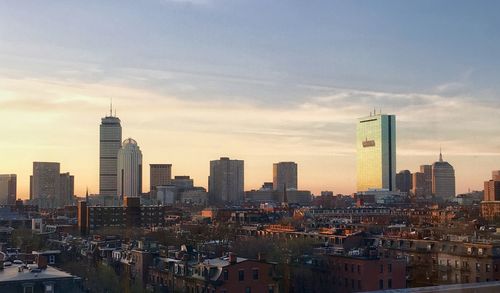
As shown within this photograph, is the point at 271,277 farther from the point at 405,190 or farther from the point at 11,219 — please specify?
the point at 405,190

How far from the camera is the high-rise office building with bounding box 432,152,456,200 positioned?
160 meters

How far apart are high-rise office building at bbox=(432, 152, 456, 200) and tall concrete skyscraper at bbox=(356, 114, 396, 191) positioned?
960 centimetres

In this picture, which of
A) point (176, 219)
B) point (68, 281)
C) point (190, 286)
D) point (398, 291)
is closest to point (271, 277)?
point (190, 286)

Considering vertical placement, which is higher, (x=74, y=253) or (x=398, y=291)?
(x=398, y=291)

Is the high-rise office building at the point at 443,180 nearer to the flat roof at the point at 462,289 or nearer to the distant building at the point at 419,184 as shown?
the distant building at the point at 419,184

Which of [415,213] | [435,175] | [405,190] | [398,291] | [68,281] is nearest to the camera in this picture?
[398,291]

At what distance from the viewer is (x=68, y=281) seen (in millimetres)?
19359

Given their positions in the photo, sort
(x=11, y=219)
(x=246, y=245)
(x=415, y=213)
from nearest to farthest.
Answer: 1. (x=246, y=245)
2. (x=11, y=219)
3. (x=415, y=213)

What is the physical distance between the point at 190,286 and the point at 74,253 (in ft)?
40.3

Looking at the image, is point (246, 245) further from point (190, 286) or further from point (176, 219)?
point (176, 219)

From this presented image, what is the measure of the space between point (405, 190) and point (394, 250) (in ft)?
477

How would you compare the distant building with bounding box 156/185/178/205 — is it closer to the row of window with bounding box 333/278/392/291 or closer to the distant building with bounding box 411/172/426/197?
the distant building with bounding box 411/172/426/197

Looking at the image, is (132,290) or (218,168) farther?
(218,168)

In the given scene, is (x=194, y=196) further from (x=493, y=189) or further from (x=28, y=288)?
(x=28, y=288)
